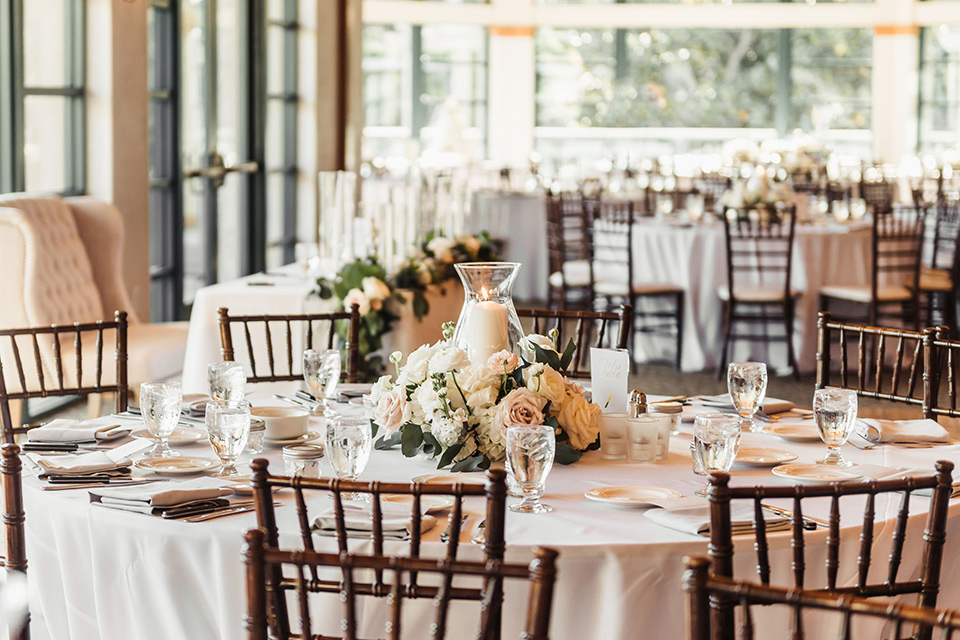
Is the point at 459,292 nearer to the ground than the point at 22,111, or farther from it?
nearer to the ground

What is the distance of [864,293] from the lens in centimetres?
674

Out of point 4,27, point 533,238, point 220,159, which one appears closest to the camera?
point 4,27

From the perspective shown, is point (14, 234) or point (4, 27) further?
point (4, 27)

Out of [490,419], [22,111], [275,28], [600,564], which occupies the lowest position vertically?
[600,564]

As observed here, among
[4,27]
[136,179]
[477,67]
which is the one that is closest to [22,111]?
[4,27]

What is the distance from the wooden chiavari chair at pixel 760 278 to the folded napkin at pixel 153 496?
481 cm

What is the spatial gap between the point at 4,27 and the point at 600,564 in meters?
4.40

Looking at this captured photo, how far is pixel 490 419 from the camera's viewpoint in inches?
86.8

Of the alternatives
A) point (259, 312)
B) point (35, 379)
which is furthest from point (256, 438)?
point (35, 379)

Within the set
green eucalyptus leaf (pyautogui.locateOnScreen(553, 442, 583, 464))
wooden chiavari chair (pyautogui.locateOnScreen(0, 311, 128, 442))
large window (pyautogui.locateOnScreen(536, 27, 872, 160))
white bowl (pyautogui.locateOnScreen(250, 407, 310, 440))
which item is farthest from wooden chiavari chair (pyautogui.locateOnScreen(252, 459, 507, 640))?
large window (pyautogui.locateOnScreen(536, 27, 872, 160))

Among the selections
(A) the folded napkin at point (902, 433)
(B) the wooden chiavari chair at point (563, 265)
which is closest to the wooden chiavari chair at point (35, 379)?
(A) the folded napkin at point (902, 433)

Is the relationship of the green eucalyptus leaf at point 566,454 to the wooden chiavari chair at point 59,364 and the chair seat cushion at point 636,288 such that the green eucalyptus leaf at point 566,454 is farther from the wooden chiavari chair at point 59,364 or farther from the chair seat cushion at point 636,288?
the chair seat cushion at point 636,288

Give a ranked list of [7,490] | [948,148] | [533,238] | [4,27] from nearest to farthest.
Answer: [7,490]
[4,27]
[533,238]
[948,148]

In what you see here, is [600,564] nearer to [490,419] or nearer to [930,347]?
[490,419]
